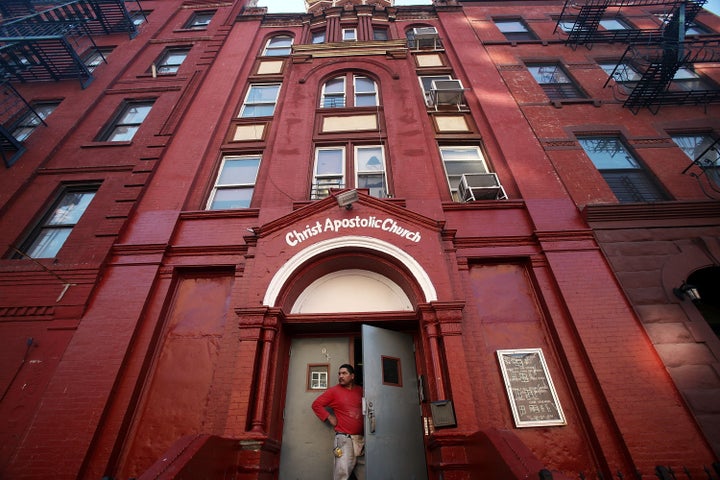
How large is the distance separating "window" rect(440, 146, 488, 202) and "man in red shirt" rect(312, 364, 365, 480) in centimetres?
564

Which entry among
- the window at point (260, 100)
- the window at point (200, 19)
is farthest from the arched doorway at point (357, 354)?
the window at point (200, 19)

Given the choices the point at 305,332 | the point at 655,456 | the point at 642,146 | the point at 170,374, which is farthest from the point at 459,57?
the point at 170,374

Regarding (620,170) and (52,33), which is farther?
(52,33)

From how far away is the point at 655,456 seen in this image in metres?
5.04

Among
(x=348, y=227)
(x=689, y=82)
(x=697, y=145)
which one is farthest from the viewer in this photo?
(x=689, y=82)

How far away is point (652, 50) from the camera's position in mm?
12438

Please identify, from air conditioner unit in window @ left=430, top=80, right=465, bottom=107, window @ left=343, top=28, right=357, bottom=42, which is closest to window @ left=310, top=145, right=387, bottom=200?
air conditioner unit in window @ left=430, top=80, right=465, bottom=107

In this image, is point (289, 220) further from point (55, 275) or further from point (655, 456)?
point (655, 456)

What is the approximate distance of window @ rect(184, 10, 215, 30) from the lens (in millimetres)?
15641

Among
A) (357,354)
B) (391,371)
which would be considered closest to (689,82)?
(391,371)

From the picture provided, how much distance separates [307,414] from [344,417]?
88 centimetres

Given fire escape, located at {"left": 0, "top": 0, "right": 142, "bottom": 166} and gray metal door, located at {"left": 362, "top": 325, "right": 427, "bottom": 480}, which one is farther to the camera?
fire escape, located at {"left": 0, "top": 0, "right": 142, "bottom": 166}

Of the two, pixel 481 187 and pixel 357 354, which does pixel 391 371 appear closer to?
pixel 357 354

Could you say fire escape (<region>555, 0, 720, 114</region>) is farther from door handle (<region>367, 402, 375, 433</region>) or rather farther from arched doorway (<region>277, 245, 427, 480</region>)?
door handle (<region>367, 402, 375, 433</region>)
